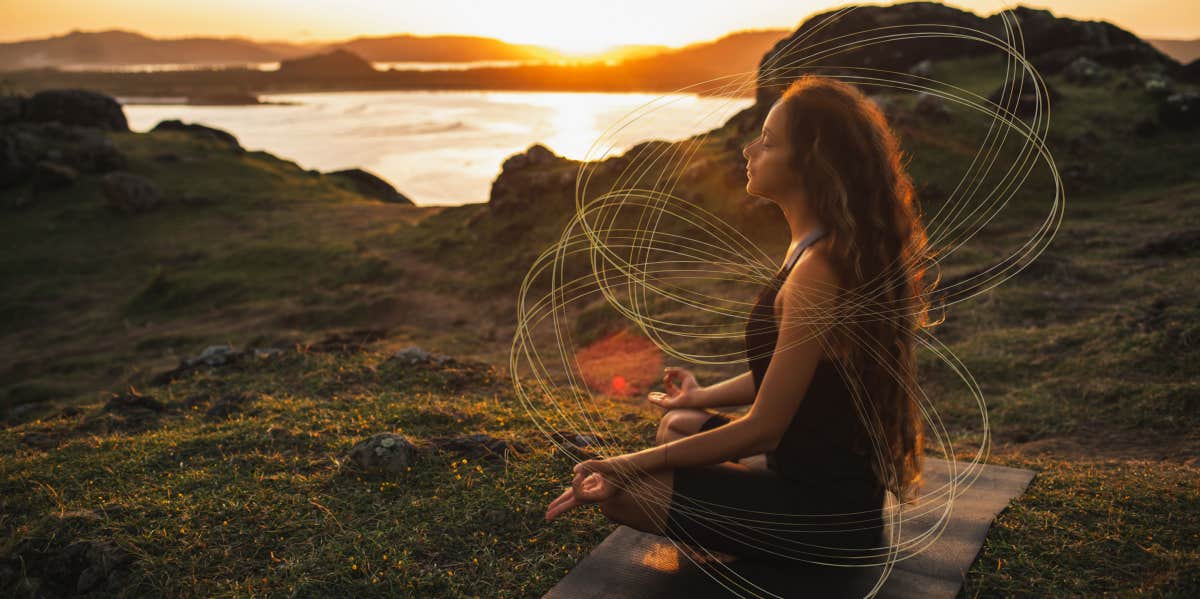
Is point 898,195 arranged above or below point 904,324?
above

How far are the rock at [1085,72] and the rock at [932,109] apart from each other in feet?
20.0

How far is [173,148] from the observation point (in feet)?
108

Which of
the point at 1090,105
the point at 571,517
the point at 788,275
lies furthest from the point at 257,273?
the point at 1090,105

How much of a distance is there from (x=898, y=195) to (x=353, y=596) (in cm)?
310

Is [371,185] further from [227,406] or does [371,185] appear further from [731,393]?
[731,393]

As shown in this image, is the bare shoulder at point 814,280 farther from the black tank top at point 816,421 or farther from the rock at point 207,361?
the rock at point 207,361

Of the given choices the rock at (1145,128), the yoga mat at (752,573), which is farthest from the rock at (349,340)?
the rock at (1145,128)

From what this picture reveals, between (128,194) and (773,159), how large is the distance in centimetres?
2765

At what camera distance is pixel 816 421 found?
2963 millimetres

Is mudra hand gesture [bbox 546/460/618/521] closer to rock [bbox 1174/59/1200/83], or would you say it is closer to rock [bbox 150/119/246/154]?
rock [bbox 1174/59/1200/83]

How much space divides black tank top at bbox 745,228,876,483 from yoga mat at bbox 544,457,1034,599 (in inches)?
21.9

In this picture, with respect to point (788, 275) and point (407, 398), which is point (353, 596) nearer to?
point (788, 275)

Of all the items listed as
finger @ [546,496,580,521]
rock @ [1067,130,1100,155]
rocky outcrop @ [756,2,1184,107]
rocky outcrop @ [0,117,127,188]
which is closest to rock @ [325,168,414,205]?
rocky outcrop @ [0,117,127,188]

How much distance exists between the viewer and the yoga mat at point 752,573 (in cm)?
324
